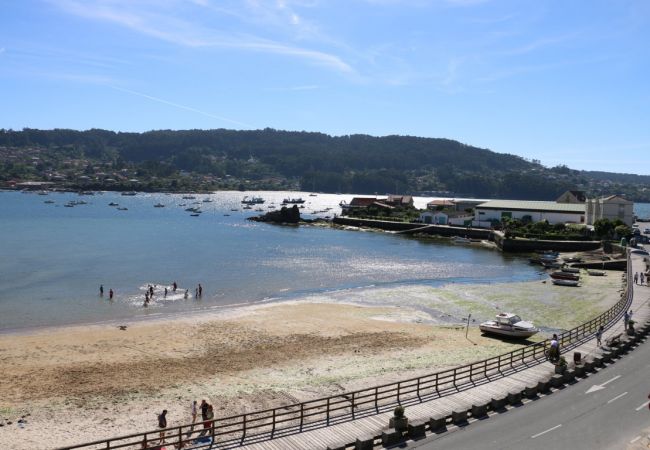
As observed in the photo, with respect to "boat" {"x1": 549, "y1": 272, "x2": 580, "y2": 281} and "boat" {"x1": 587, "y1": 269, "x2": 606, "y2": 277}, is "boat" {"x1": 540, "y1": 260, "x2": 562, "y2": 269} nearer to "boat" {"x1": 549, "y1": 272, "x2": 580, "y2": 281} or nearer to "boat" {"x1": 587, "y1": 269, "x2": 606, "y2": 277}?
"boat" {"x1": 587, "y1": 269, "x2": 606, "y2": 277}

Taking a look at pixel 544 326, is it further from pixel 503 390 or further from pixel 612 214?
pixel 612 214

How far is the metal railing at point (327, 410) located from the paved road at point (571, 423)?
2829 millimetres

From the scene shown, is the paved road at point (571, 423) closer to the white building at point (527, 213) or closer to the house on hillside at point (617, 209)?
the house on hillside at point (617, 209)

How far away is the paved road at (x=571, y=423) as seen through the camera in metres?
16.8

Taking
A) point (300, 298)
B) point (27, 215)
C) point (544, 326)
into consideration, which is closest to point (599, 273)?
point (544, 326)

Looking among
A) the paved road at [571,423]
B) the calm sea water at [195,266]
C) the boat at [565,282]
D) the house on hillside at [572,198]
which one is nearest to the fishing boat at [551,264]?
the calm sea water at [195,266]

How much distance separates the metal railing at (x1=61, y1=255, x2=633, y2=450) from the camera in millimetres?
16969

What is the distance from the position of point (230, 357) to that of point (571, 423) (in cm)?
→ 1845

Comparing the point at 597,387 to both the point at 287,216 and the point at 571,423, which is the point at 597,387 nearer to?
the point at 571,423

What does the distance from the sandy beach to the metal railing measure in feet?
6.00

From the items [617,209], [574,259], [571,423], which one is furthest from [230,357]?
[617,209]

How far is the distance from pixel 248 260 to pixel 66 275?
23.0 m

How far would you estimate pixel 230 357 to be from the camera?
30.9m

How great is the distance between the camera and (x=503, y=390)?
2147 centimetres
